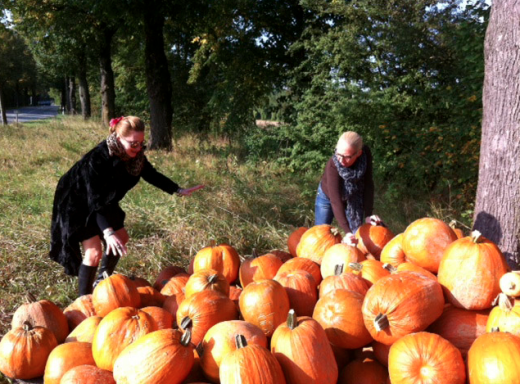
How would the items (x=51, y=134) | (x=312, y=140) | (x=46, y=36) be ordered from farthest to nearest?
(x=46, y=36) → (x=51, y=134) → (x=312, y=140)

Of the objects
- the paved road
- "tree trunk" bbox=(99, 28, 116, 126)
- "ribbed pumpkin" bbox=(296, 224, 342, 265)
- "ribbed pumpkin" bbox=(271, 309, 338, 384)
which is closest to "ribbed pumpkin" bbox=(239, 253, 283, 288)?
"ribbed pumpkin" bbox=(296, 224, 342, 265)

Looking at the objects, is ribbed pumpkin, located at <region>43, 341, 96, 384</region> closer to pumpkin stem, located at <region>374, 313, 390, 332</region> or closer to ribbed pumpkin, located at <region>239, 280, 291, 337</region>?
ribbed pumpkin, located at <region>239, 280, 291, 337</region>

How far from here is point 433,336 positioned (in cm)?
165

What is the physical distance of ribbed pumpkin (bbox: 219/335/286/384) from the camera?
1.49 metres

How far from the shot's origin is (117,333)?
190 cm

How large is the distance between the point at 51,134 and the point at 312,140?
33.2ft

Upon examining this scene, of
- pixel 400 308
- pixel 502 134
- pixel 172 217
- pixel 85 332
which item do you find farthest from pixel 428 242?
pixel 172 217

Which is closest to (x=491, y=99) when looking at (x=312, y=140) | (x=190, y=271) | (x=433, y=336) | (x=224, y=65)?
(x=433, y=336)

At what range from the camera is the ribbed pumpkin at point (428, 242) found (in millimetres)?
2240

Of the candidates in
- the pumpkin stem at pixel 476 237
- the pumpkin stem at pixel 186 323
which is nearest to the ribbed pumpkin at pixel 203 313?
the pumpkin stem at pixel 186 323

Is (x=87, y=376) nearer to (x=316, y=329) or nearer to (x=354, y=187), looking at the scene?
(x=316, y=329)

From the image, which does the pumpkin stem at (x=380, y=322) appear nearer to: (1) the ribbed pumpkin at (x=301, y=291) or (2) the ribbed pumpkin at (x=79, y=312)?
(1) the ribbed pumpkin at (x=301, y=291)

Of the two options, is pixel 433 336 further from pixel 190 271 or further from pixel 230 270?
pixel 190 271

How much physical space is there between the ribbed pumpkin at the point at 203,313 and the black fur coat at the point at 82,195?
1435 millimetres
